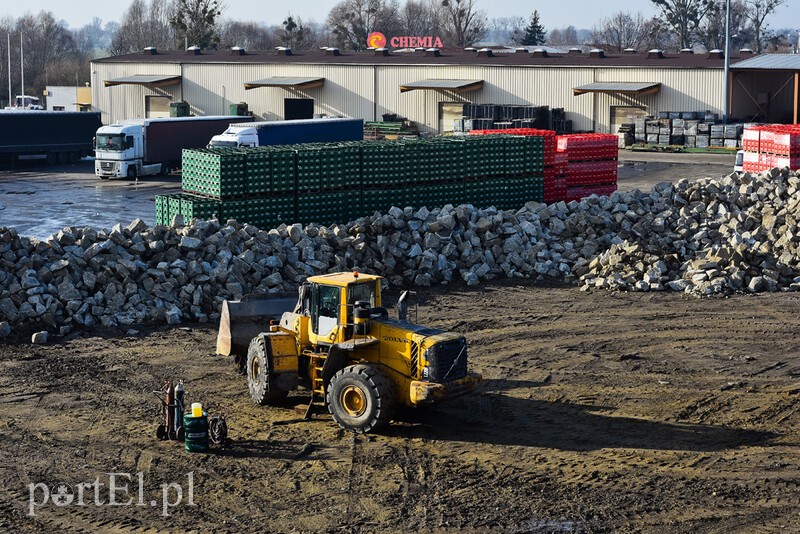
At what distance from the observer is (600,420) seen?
1712cm

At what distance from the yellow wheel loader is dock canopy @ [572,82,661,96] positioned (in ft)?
→ 155

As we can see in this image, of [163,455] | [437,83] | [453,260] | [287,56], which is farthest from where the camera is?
[287,56]

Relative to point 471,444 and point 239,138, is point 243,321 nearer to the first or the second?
point 471,444

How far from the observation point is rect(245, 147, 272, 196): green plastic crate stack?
28.9 meters

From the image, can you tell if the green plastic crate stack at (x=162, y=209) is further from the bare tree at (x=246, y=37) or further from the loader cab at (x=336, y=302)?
the bare tree at (x=246, y=37)

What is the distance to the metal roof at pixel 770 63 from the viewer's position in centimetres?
5928

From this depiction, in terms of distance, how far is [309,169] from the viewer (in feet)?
98.4

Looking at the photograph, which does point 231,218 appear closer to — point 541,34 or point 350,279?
point 350,279

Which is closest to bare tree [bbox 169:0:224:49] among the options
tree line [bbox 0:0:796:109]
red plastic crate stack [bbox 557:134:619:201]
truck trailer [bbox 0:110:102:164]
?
tree line [bbox 0:0:796:109]

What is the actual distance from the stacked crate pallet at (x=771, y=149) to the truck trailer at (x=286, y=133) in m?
19.5

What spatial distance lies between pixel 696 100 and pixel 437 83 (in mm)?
15243

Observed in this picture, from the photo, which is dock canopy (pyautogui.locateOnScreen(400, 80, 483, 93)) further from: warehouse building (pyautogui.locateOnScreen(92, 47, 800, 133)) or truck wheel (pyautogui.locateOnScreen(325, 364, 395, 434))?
truck wheel (pyautogui.locateOnScreen(325, 364, 395, 434))

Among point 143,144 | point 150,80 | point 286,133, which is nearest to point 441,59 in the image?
point 150,80

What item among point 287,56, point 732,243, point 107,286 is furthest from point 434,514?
point 287,56
